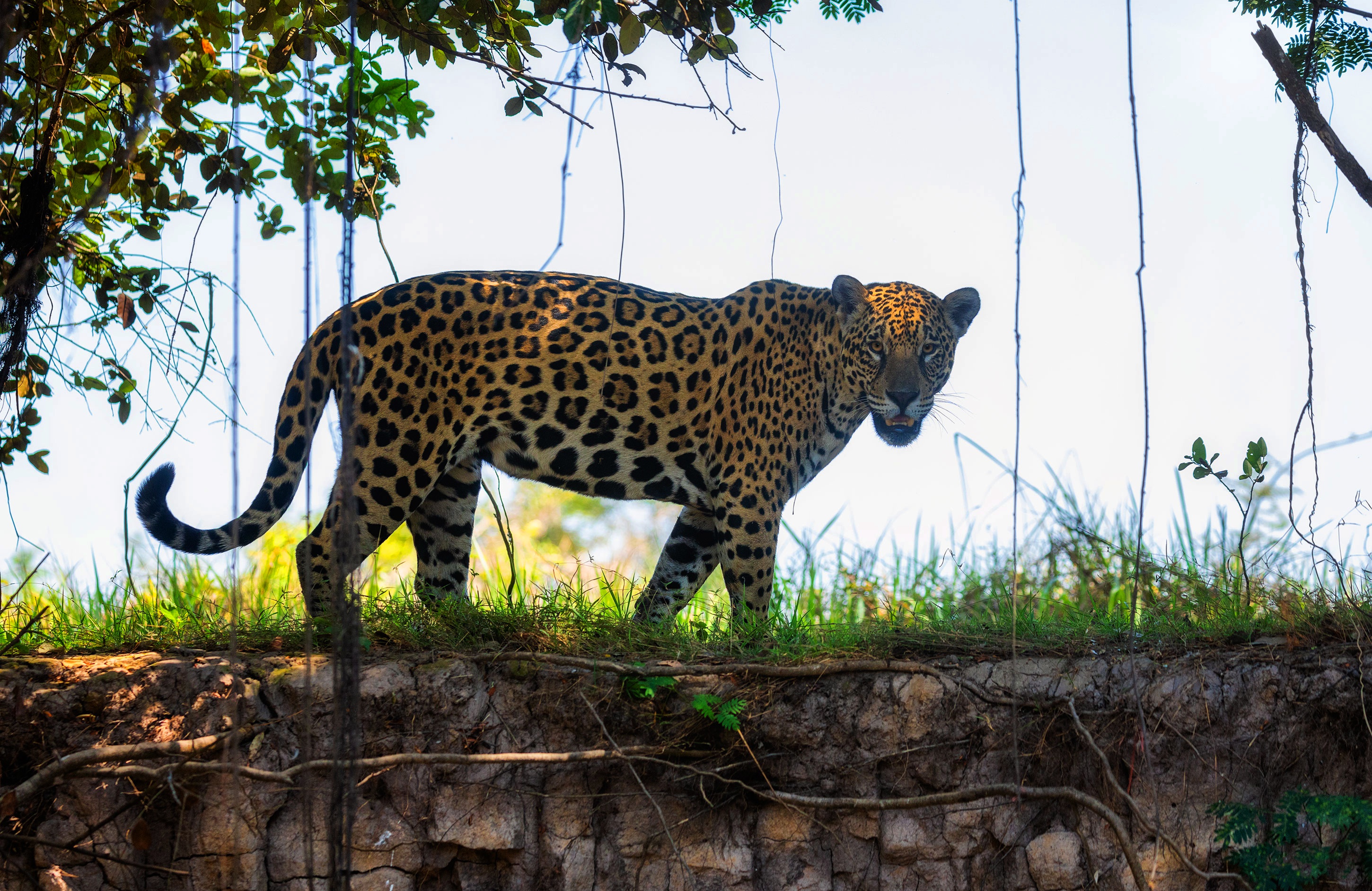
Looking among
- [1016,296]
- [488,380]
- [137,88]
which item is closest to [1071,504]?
[488,380]

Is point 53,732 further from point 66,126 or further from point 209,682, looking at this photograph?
point 66,126

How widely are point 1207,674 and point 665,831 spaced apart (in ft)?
8.61

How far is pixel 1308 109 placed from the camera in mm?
6152

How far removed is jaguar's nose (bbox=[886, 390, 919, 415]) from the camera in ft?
23.0

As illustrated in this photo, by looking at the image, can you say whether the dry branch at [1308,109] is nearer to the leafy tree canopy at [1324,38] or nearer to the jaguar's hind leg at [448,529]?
the leafy tree canopy at [1324,38]

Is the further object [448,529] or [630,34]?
[448,529]

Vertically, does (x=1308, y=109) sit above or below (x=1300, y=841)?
above

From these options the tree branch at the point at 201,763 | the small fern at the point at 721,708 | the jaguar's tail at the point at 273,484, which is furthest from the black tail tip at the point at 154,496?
the small fern at the point at 721,708

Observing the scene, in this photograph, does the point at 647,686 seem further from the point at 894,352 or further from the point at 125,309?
the point at 125,309

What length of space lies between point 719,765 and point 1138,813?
1836 mm

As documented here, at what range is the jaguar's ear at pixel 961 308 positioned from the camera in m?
7.64

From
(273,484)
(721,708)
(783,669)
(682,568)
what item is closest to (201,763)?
(273,484)

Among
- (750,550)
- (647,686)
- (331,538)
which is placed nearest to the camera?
(647,686)

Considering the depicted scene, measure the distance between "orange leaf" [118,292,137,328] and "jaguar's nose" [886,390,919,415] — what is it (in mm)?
4258
